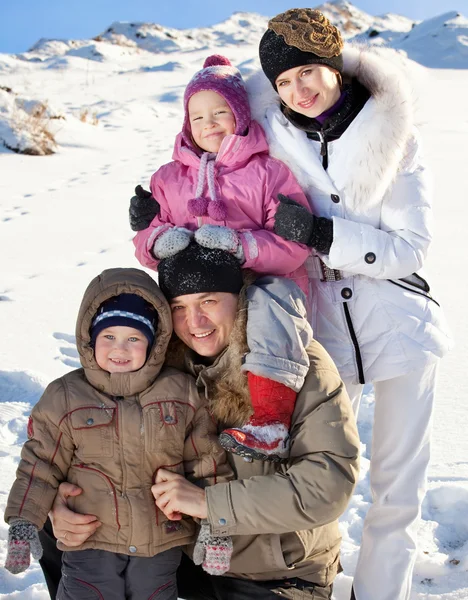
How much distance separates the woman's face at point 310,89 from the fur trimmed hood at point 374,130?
0.29 ft

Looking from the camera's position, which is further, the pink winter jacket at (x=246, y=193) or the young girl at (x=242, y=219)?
the pink winter jacket at (x=246, y=193)

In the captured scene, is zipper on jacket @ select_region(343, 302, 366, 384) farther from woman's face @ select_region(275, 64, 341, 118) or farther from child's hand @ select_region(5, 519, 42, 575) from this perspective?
child's hand @ select_region(5, 519, 42, 575)

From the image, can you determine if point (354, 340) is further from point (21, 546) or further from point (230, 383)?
point (21, 546)

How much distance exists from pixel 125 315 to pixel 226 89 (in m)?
0.84

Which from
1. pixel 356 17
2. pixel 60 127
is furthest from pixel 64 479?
pixel 356 17

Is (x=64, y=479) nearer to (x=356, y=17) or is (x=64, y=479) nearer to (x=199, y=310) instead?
(x=199, y=310)

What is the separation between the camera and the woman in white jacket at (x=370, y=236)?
187 cm

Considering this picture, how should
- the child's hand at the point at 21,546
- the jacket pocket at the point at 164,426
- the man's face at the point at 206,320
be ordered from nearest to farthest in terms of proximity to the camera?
1. the child's hand at the point at 21,546
2. the jacket pocket at the point at 164,426
3. the man's face at the point at 206,320

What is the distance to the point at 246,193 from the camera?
2025 mm

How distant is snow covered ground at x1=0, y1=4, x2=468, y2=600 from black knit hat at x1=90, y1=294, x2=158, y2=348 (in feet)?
2.97

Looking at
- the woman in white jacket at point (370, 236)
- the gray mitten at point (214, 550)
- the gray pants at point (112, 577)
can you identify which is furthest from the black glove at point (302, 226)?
the gray pants at point (112, 577)

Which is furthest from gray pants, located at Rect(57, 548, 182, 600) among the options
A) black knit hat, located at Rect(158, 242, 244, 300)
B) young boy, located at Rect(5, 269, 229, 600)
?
black knit hat, located at Rect(158, 242, 244, 300)

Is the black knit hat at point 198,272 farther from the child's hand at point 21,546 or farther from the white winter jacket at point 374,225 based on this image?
the child's hand at point 21,546

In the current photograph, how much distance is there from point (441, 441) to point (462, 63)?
52.9 ft
